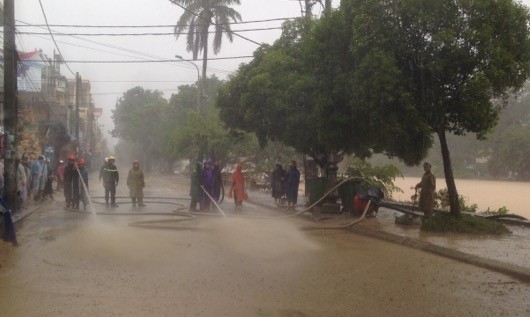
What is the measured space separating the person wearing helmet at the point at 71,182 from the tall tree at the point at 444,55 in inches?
356

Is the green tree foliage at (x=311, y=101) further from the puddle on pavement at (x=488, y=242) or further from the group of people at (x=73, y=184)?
the group of people at (x=73, y=184)

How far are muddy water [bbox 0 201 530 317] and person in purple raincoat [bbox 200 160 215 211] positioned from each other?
5.46 meters

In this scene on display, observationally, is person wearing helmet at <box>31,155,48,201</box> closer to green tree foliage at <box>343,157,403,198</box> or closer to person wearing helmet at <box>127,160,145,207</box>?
person wearing helmet at <box>127,160,145,207</box>

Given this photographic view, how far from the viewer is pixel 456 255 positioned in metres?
9.22

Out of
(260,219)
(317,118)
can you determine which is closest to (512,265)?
(260,219)

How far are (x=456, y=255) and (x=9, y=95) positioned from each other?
10820 millimetres

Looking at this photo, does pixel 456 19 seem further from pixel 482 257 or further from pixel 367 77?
pixel 482 257

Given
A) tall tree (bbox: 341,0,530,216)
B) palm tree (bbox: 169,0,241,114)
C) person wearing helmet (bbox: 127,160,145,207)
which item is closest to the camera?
tall tree (bbox: 341,0,530,216)

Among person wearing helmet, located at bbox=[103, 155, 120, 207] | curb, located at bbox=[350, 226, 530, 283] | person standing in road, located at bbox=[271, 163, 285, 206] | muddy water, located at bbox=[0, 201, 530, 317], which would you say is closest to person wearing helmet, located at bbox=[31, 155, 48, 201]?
person wearing helmet, located at bbox=[103, 155, 120, 207]

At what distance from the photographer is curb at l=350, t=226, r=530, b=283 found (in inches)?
311

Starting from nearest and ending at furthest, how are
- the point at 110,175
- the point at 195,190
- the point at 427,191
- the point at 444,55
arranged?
the point at 444,55
the point at 427,191
the point at 195,190
the point at 110,175

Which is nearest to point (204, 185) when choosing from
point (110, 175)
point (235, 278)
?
point (110, 175)

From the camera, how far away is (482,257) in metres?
8.84

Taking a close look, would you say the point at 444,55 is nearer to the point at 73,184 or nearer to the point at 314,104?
the point at 314,104
